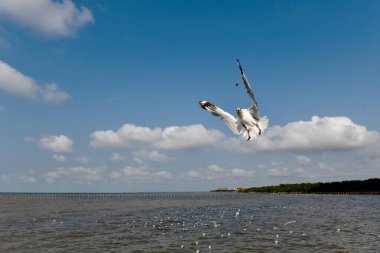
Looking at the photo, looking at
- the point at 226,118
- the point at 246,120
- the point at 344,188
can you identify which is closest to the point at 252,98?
the point at 246,120

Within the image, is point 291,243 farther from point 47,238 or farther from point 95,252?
point 47,238

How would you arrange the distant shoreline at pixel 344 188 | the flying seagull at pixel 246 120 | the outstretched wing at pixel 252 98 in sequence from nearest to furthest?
the outstretched wing at pixel 252 98 < the flying seagull at pixel 246 120 < the distant shoreline at pixel 344 188

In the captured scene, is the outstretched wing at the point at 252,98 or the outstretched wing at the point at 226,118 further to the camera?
the outstretched wing at the point at 226,118

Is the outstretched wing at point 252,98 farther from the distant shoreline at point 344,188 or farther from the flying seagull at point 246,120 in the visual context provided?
the distant shoreline at point 344,188

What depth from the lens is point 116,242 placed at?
2961 centimetres

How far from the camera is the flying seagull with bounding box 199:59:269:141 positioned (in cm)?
1259

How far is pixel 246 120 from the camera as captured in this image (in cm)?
1282

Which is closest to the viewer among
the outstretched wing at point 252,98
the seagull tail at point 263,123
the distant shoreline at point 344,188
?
the outstretched wing at point 252,98

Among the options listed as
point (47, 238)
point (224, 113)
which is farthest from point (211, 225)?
point (224, 113)

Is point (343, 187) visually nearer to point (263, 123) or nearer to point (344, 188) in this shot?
point (344, 188)

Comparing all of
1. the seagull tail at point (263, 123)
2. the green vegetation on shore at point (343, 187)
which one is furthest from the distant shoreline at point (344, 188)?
the seagull tail at point (263, 123)

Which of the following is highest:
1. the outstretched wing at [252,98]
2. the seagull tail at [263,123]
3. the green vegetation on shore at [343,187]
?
the green vegetation on shore at [343,187]

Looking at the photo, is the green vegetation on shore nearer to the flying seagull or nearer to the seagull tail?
the seagull tail

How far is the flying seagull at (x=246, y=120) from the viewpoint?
41.3ft
